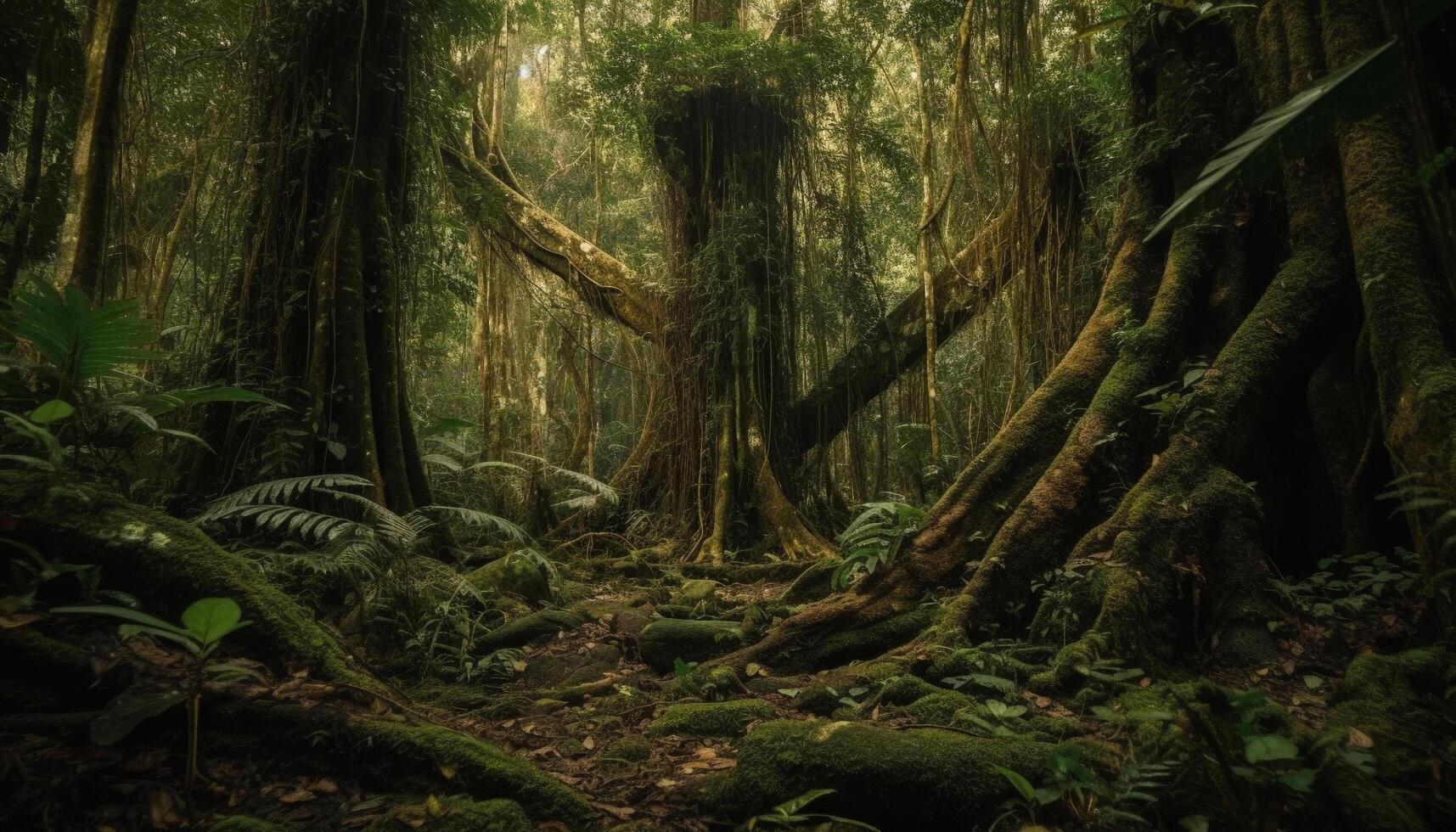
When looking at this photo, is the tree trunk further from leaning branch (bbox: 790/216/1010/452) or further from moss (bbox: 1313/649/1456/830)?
leaning branch (bbox: 790/216/1010/452)

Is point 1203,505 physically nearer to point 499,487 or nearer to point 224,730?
point 224,730

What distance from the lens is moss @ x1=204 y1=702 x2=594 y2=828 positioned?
1957 mm

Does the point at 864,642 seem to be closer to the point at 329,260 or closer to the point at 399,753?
the point at 399,753

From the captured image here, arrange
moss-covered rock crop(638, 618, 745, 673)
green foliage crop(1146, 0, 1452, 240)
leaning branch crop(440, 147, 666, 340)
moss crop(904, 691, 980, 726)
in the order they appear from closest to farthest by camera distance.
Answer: green foliage crop(1146, 0, 1452, 240) < moss crop(904, 691, 980, 726) < moss-covered rock crop(638, 618, 745, 673) < leaning branch crop(440, 147, 666, 340)

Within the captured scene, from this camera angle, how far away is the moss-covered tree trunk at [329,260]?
428 centimetres

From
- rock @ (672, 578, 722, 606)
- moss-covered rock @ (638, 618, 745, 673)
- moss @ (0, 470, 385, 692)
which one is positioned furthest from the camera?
rock @ (672, 578, 722, 606)

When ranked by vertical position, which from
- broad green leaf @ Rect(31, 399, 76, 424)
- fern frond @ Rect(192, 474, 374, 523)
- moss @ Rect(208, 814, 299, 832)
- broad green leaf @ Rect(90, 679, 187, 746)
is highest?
broad green leaf @ Rect(31, 399, 76, 424)

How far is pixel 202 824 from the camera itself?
1632 millimetres

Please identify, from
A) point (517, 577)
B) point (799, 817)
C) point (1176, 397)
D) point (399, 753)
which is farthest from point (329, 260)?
point (1176, 397)

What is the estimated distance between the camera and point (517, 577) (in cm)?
479

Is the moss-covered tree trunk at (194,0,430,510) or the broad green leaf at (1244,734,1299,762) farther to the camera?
the moss-covered tree trunk at (194,0,430,510)

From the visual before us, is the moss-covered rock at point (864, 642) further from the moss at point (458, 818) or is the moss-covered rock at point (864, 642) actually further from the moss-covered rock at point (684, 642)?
the moss at point (458, 818)

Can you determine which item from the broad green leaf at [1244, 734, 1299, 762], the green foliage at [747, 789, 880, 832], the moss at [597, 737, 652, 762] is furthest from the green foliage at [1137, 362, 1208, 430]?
the moss at [597, 737, 652, 762]

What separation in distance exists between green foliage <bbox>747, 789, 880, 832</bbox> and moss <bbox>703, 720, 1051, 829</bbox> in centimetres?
5
